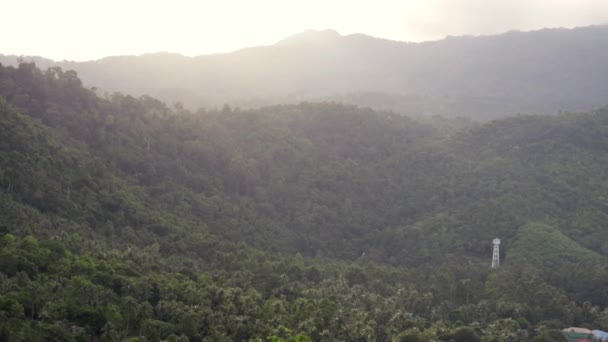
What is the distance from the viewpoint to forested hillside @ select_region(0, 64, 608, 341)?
32.5 metres

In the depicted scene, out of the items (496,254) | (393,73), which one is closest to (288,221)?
(496,254)

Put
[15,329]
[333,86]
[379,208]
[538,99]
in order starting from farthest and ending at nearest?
1. [333,86]
2. [538,99]
3. [379,208]
4. [15,329]

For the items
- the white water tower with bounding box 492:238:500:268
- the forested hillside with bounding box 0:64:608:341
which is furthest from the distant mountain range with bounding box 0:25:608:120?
the white water tower with bounding box 492:238:500:268

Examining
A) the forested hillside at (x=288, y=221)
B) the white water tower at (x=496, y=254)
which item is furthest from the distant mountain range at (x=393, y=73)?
the white water tower at (x=496, y=254)

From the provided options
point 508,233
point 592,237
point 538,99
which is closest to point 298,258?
point 508,233

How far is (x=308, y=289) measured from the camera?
41406mm

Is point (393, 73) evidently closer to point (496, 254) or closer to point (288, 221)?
point (288, 221)

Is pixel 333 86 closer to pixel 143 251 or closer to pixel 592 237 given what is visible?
pixel 592 237

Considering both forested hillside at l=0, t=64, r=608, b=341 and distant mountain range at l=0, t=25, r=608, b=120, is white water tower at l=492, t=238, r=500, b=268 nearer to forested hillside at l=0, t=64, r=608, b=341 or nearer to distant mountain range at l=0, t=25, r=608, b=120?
forested hillside at l=0, t=64, r=608, b=341

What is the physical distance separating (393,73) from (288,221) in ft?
378

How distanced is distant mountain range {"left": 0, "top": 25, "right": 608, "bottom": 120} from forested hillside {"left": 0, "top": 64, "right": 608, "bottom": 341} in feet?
114

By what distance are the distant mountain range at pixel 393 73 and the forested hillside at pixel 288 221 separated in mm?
34724

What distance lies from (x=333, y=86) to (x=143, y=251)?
12301 cm

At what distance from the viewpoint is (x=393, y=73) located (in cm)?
17288
